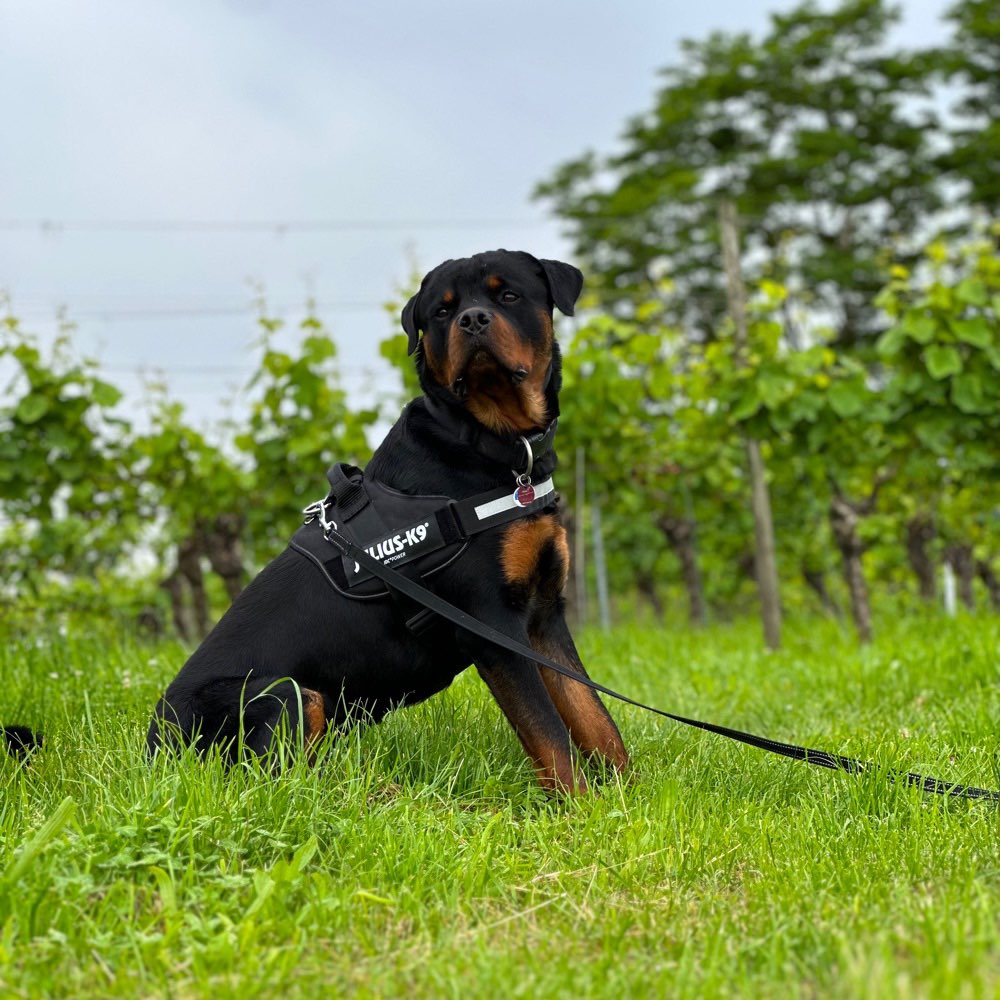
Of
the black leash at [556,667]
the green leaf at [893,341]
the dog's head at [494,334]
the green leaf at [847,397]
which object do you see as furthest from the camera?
the green leaf at [847,397]

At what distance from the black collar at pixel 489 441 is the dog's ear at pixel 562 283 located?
462mm

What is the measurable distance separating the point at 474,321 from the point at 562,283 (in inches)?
18.0

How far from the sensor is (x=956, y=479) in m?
9.28

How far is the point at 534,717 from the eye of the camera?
10.2ft

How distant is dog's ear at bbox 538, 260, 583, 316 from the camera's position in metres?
3.42

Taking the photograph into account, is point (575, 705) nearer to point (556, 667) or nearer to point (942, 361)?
point (556, 667)

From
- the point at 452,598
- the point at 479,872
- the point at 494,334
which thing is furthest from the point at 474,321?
the point at 479,872

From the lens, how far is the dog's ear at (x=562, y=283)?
342cm

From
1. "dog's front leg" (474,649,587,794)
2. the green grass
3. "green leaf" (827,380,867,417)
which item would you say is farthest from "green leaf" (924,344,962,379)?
"dog's front leg" (474,649,587,794)

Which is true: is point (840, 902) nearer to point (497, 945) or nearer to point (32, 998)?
point (497, 945)

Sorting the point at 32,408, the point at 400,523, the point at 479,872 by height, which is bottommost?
the point at 479,872

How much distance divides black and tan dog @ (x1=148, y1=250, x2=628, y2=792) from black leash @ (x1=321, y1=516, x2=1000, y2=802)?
0.21ft

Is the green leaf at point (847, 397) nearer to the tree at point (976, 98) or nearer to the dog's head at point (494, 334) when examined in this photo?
the dog's head at point (494, 334)

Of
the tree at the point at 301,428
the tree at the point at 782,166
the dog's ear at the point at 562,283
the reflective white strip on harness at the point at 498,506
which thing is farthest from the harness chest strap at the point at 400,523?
the tree at the point at 782,166
